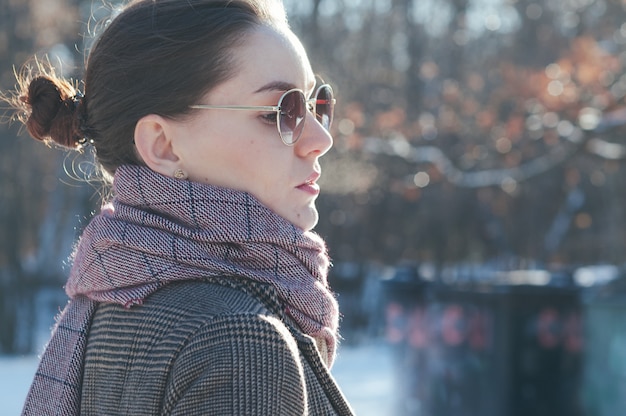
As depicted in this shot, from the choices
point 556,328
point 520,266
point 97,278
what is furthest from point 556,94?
point 97,278

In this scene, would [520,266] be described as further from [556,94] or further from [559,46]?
[556,94]

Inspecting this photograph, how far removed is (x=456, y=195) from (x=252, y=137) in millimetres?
10100

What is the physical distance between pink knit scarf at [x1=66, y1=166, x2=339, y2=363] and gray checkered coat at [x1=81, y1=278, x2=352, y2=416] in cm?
3

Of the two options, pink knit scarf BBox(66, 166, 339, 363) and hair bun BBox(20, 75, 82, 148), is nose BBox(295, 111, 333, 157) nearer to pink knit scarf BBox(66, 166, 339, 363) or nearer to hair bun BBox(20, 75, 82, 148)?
pink knit scarf BBox(66, 166, 339, 363)

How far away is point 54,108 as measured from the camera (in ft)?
5.83

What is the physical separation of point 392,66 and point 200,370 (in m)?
14.5

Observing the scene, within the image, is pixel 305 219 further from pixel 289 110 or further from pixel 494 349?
pixel 494 349

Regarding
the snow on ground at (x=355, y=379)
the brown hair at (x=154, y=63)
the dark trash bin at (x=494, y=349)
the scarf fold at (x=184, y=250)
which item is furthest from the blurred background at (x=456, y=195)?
the scarf fold at (x=184, y=250)

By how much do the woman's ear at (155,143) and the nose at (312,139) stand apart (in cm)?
23

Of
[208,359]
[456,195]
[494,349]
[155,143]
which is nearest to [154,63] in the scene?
[155,143]

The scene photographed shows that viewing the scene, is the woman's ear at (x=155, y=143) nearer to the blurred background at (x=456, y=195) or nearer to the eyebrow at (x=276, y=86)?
the eyebrow at (x=276, y=86)

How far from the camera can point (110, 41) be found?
5.36 ft

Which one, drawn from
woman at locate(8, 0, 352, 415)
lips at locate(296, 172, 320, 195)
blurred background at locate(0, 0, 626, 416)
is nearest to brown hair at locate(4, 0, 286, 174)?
woman at locate(8, 0, 352, 415)

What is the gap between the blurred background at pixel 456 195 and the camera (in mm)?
5590
